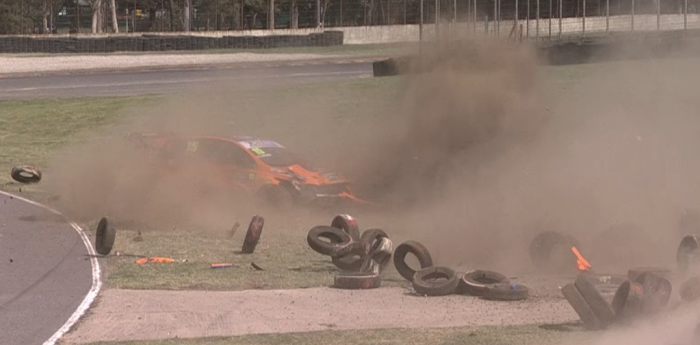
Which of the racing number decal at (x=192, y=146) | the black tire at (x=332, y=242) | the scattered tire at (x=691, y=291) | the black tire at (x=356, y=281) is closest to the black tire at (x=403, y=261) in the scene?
the black tire at (x=356, y=281)

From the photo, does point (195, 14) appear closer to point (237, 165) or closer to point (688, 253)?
point (237, 165)

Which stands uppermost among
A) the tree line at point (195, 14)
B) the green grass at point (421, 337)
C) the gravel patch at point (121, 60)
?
the tree line at point (195, 14)

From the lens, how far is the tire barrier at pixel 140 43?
5878 centimetres

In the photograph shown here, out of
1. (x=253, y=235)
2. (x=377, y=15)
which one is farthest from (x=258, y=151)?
(x=377, y=15)

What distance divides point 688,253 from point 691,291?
172 cm

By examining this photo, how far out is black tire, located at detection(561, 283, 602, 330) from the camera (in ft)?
33.9

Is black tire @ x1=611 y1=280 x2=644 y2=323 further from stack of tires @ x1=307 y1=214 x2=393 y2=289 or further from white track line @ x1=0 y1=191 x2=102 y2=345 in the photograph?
white track line @ x1=0 y1=191 x2=102 y2=345

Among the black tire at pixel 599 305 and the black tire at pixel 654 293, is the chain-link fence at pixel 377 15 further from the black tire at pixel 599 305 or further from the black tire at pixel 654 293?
the black tire at pixel 599 305

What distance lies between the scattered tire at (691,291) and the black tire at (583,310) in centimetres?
119

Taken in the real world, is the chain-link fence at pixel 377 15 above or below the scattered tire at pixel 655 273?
above

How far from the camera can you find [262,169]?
19000 millimetres

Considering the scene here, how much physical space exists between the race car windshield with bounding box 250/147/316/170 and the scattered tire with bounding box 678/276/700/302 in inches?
376

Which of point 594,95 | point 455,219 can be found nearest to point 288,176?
point 455,219

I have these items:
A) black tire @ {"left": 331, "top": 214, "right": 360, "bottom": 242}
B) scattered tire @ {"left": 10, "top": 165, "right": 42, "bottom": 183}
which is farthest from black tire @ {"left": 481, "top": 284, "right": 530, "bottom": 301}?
scattered tire @ {"left": 10, "top": 165, "right": 42, "bottom": 183}
